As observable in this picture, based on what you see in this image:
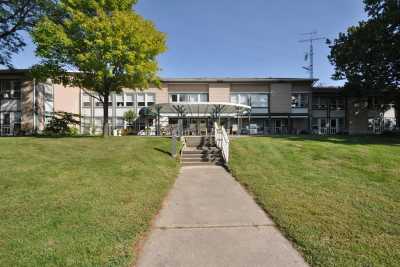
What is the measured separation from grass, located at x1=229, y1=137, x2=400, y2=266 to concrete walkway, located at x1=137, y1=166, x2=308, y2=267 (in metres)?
0.35

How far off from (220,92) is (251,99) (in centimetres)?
403

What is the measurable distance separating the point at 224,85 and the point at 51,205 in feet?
90.3

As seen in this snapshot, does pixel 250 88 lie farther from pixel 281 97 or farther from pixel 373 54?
pixel 373 54

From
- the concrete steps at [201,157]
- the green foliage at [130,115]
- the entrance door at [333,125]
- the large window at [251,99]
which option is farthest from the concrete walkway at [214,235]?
the entrance door at [333,125]

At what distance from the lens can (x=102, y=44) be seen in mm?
14859

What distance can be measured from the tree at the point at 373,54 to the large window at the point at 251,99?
8453 millimetres

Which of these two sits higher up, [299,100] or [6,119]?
[299,100]

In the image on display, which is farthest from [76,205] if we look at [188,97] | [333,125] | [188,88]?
[333,125]

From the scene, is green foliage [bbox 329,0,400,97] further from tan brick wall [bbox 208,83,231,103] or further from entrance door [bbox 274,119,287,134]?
tan brick wall [bbox 208,83,231,103]

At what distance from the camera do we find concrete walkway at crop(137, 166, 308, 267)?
3654mm

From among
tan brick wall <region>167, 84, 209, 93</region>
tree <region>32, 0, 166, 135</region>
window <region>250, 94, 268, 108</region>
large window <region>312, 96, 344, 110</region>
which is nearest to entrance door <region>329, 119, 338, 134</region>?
large window <region>312, 96, 344, 110</region>

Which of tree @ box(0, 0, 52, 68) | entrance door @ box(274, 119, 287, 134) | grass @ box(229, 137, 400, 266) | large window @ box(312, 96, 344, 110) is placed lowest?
grass @ box(229, 137, 400, 266)

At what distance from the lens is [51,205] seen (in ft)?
18.2

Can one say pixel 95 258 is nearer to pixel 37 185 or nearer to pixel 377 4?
pixel 37 185
